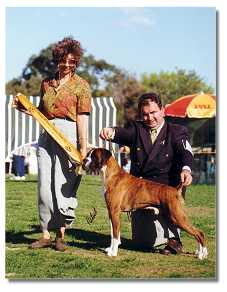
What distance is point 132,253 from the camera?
Answer: 196 inches

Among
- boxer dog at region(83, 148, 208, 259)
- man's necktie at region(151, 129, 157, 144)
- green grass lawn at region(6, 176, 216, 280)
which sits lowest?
green grass lawn at region(6, 176, 216, 280)

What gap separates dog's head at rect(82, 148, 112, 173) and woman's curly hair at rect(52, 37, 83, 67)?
1.96ft

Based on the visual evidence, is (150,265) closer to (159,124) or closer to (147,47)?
(159,124)

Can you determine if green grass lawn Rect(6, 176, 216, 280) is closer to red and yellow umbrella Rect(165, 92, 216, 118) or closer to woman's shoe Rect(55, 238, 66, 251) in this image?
woman's shoe Rect(55, 238, 66, 251)

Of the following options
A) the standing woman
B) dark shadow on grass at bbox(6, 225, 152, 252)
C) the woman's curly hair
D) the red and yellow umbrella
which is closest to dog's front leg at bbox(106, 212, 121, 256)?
dark shadow on grass at bbox(6, 225, 152, 252)

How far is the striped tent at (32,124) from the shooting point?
5.03 meters

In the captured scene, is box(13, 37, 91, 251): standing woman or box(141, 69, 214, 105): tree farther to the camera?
box(141, 69, 214, 105): tree

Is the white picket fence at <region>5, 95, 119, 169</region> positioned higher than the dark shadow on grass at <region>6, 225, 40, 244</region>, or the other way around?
the white picket fence at <region>5, 95, 119, 169</region>

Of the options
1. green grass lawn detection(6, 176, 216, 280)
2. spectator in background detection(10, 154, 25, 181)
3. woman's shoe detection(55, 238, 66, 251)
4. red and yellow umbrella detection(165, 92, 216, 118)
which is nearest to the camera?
green grass lawn detection(6, 176, 216, 280)

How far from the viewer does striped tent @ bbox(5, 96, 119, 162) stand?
5.03 meters

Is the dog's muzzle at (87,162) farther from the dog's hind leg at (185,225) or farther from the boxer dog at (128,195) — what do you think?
the dog's hind leg at (185,225)

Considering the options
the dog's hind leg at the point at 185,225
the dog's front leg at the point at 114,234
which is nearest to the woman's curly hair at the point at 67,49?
the dog's front leg at the point at 114,234

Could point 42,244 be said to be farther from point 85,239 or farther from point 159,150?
point 159,150
